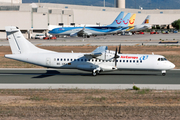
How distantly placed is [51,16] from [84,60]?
105 m

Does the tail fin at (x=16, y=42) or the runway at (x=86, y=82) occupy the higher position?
the tail fin at (x=16, y=42)

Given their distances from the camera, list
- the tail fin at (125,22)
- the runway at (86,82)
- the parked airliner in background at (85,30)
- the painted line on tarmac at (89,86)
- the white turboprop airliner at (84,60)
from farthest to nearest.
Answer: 1. the tail fin at (125,22)
2. the parked airliner in background at (85,30)
3. the white turboprop airliner at (84,60)
4. the runway at (86,82)
5. the painted line on tarmac at (89,86)

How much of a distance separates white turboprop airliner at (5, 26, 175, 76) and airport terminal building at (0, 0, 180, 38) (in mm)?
83245

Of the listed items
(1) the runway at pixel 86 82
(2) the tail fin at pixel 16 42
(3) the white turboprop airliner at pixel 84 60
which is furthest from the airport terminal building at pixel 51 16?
(1) the runway at pixel 86 82

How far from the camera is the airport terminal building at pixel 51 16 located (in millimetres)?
111000

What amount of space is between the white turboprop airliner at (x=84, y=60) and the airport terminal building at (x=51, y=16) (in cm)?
8324

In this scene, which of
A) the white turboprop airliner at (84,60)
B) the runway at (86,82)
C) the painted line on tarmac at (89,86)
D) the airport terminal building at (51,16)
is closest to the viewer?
the painted line on tarmac at (89,86)

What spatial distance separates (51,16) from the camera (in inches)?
5157

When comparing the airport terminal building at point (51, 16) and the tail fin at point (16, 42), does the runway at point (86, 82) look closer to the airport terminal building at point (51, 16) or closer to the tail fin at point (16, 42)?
the tail fin at point (16, 42)

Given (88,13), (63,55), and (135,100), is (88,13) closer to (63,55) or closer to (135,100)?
(63,55)

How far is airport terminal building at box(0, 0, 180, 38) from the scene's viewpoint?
111000 mm

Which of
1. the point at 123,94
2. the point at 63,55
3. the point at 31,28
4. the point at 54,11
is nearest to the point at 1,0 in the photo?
the point at 54,11

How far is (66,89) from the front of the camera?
22.6 m

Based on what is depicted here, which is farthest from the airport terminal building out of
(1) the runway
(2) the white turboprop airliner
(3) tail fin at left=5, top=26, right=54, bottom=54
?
(1) the runway
